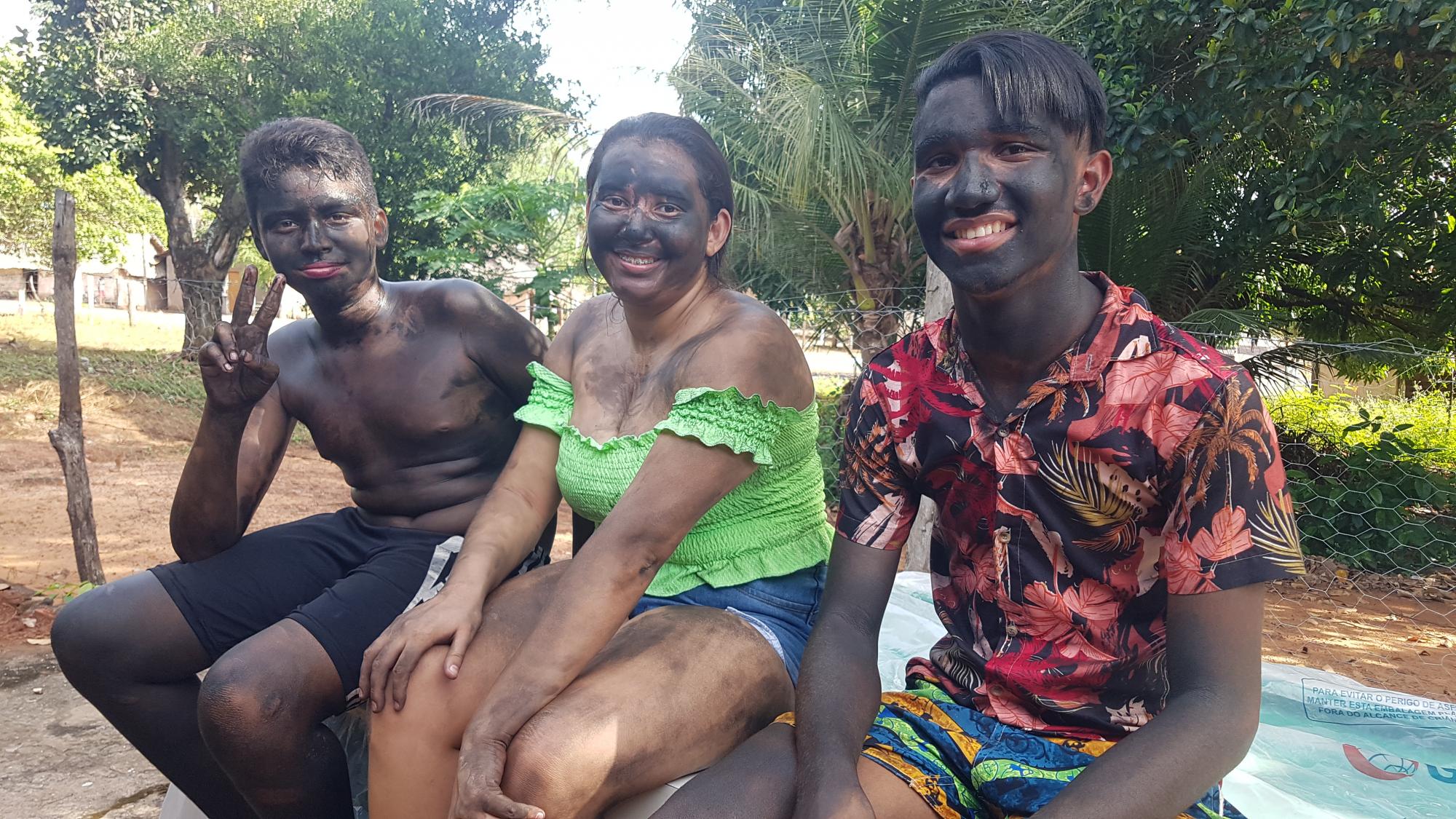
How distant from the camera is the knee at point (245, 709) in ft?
5.67

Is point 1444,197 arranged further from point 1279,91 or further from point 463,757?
point 463,757

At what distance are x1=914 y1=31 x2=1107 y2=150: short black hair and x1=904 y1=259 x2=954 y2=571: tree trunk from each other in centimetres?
232

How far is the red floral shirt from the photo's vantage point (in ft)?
4.25

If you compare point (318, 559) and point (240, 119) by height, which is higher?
point (240, 119)

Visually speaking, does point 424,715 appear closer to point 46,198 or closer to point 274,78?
point 274,78

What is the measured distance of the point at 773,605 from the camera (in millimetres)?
1854

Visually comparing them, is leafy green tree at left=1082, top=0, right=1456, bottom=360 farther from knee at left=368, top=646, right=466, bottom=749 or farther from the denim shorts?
knee at left=368, top=646, right=466, bottom=749

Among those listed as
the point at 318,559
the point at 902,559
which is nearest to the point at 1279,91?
the point at 902,559

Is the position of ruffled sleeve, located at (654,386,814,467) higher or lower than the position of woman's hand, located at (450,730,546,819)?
higher

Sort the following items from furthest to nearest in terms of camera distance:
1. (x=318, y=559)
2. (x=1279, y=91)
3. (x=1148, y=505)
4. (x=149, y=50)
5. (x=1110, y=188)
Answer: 1. (x=149, y=50)
2. (x=1110, y=188)
3. (x=1279, y=91)
4. (x=318, y=559)
5. (x=1148, y=505)

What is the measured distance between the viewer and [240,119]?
12.6 m

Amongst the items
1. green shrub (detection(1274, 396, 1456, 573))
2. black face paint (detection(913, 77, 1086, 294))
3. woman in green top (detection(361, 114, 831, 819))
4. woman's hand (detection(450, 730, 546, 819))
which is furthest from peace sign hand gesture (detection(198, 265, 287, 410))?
green shrub (detection(1274, 396, 1456, 573))

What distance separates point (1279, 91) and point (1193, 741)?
4393 mm

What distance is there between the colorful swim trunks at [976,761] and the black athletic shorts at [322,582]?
2.98 feet
